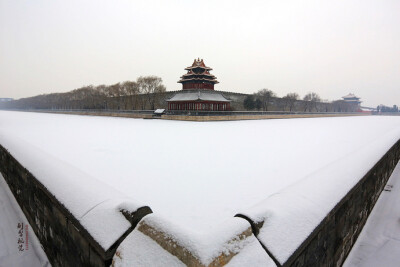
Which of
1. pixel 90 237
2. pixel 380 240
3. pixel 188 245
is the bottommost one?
pixel 380 240

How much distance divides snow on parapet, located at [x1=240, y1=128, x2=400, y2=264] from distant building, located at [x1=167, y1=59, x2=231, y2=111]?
31810 mm

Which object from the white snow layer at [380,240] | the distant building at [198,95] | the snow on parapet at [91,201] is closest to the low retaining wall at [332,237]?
the white snow layer at [380,240]

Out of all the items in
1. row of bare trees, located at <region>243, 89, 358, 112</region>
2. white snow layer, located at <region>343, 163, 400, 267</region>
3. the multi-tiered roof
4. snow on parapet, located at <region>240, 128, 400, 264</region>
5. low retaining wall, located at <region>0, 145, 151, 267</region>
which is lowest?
white snow layer, located at <region>343, 163, 400, 267</region>

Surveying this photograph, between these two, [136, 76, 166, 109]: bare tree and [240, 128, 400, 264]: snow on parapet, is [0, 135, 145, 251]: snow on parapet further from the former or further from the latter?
[136, 76, 166, 109]: bare tree

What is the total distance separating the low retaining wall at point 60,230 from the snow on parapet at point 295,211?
118 centimetres

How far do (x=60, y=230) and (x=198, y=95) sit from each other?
33.9 metres

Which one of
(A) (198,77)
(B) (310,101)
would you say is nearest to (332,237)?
(A) (198,77)

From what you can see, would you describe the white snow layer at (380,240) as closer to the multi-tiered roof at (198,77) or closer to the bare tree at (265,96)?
the multi-tiered roof at (198,77)

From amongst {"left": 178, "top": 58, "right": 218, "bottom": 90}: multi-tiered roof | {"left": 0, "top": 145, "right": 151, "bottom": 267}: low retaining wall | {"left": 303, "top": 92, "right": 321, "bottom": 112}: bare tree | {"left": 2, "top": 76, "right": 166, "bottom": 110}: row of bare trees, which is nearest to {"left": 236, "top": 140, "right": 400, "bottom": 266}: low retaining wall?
{"left": 0, "top": 145, "right": 151, "bottom": 267}: low retaining wall

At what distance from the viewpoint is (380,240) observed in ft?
15.1

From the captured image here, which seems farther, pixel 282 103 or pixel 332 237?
pixel 282 103

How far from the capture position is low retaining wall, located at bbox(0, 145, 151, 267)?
7.02ft

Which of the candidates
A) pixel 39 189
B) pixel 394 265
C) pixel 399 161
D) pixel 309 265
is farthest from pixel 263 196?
pixel 399 161

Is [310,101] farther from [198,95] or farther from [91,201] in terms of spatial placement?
[91,201]
